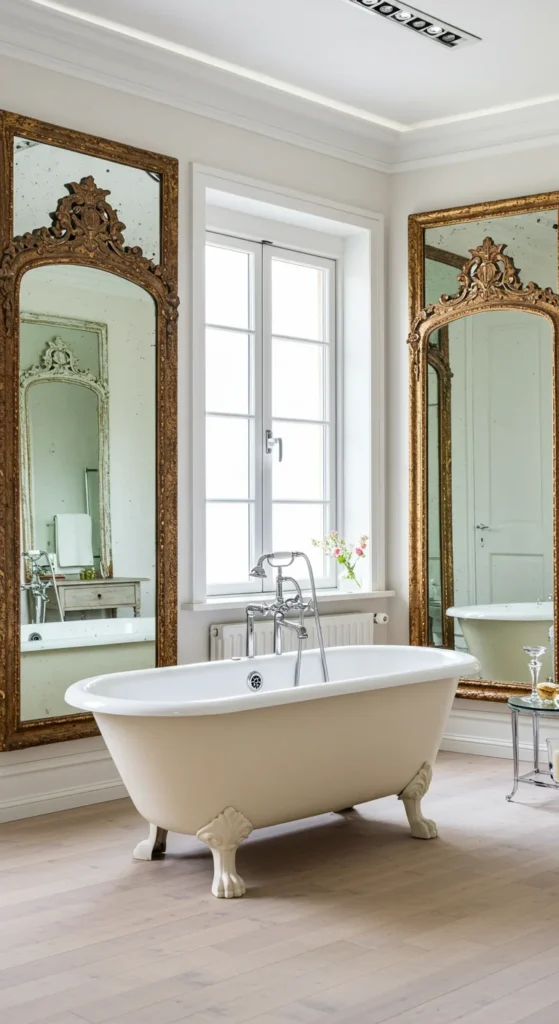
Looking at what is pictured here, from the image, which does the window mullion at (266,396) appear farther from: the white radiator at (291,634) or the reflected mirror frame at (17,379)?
the reflected mirror frame at (17,379)

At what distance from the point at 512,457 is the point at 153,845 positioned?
8.27 ft

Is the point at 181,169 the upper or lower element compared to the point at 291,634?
upper

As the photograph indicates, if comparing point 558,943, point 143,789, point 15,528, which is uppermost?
point 15,528

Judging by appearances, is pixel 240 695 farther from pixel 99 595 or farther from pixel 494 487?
pixel 494 487

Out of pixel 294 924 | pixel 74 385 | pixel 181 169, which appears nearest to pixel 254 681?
pixel 294 924

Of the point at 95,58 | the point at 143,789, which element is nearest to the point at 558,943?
the point at 143,789

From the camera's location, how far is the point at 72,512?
411 centimetres

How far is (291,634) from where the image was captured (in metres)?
4.97

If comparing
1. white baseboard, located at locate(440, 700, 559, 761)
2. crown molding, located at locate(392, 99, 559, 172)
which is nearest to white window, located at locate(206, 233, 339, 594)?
crown molding, located at locate(392, 99, 559, 172)

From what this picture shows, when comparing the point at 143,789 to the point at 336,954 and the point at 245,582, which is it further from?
the point at 245,582

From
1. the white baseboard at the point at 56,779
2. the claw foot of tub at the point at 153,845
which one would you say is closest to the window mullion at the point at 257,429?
the white baseboard at the point at 56,779

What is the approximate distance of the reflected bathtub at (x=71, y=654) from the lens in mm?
3979

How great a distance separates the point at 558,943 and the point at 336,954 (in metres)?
0.57

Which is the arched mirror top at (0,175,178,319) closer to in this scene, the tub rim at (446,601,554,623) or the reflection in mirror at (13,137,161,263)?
the reflection in mirror at (13,137,161,263)
